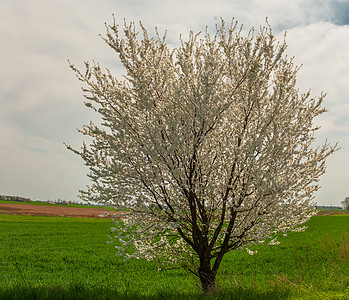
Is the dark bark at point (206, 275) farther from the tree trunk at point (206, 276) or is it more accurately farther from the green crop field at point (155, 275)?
the green crop field at point (155, 275)

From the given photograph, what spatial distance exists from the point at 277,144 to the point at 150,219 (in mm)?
3778

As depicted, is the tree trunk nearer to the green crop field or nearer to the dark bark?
the dark bark

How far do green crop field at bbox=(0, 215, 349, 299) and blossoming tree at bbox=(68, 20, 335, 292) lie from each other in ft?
4.08

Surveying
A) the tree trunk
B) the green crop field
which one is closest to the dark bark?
the tree trunk

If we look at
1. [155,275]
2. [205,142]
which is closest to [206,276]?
Answer: [205,142]

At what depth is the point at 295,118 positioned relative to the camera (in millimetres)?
7504

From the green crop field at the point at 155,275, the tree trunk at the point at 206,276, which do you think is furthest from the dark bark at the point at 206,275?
the green crop field at the point at 155,275

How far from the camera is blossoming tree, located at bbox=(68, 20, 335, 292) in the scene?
6.63 metres

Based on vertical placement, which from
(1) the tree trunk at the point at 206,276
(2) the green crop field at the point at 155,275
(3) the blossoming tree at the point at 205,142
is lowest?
(2) the green crop field at the point at 155,275

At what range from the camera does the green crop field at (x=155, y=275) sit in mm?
6371

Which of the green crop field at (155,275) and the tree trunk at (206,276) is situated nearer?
the green crop field at (155,275)

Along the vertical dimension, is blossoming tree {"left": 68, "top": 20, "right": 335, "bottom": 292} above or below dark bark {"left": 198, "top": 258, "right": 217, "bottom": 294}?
above

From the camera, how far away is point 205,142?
6734 millimetres

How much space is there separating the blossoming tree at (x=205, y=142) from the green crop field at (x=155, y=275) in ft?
4.08
